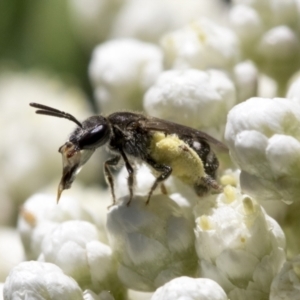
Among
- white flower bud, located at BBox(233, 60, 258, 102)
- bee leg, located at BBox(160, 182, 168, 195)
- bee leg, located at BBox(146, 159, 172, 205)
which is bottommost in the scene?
bee leg, located at BBox(160, 182, 168, 195)

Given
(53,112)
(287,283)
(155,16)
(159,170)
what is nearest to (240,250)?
(287,283)

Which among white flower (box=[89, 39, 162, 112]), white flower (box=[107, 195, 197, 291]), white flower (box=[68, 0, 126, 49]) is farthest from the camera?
white flower (box=[68, 0, 126, 49])

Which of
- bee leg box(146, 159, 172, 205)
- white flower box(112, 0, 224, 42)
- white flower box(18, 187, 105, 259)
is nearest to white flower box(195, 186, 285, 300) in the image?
bee leg box(146, 159, 172, 205)

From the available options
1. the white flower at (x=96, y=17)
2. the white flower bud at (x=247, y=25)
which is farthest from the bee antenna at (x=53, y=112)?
the white flower at (x=96, y=17)

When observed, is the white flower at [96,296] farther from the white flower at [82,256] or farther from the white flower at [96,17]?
the white flower at [96,17]

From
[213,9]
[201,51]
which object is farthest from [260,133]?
→ [213,9]

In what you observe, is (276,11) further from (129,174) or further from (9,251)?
(9,251)

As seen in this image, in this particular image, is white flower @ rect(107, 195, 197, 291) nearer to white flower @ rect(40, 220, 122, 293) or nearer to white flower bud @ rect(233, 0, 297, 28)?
white flower @ rect(40, 220, 122, 293)

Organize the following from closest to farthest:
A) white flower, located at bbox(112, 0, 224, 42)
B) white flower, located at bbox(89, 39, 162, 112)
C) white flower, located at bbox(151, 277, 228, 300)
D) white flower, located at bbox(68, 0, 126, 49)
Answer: white flower, located at bbox(151, 277, 228, 300), white flower, located at bbox(89, 39, 162, 112), white flower, located at bbox(112, 0, 224, 42), white flower, located at bbox(68, 0, 126, 49)

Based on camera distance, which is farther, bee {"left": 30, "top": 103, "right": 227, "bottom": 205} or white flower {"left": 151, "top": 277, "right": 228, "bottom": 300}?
bee {"left": 30, "top": 103, "right": 227, "bottom": 205}
